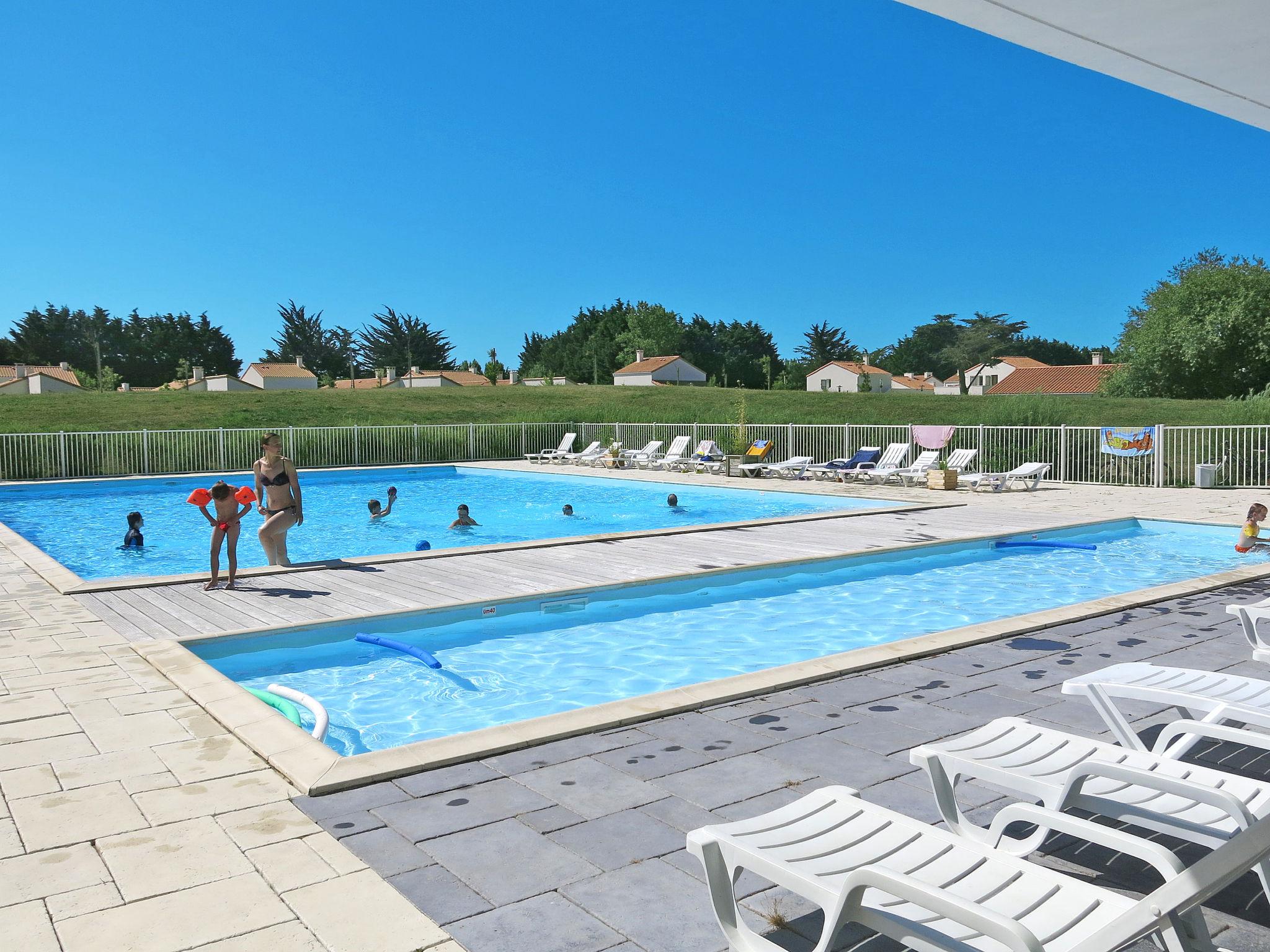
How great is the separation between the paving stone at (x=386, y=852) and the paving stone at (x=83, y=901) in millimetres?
626

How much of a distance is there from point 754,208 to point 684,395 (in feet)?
102

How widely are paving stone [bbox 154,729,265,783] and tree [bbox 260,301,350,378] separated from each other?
85290mm

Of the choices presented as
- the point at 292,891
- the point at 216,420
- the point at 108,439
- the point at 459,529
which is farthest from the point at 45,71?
the point at 292,891

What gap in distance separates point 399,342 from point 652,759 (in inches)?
3294

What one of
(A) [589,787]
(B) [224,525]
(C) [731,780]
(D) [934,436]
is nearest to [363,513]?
(B) [224,525]

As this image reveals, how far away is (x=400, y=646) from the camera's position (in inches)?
252

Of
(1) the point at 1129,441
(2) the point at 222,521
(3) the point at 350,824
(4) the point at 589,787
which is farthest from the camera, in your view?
(1) the point at 1129,441

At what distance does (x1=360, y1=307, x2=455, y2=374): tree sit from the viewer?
83250mm

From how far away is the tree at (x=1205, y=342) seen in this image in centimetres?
4131

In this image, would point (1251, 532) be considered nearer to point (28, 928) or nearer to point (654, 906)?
point (654, 906)

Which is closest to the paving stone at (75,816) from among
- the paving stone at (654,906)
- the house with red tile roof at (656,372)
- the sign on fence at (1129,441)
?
the paving stone at (654,906)

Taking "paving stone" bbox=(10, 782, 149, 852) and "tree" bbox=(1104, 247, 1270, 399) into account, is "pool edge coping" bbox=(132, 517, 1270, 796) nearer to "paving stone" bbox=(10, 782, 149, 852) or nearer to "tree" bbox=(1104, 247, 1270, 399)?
"paving stone" bbox=(10, 782, 149, 852)

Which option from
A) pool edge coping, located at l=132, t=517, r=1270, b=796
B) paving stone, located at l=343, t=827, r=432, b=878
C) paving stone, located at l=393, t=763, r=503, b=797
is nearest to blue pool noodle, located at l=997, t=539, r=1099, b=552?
pool edge coping, located at l=132, t=517, r=1270, b=796

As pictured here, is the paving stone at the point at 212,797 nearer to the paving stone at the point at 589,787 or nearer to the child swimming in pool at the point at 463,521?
the paving stone at the point at 589,787
